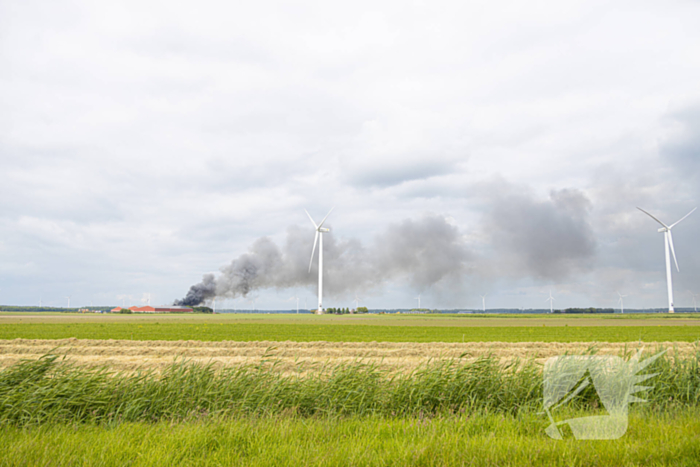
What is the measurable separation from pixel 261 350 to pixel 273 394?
2906 cm

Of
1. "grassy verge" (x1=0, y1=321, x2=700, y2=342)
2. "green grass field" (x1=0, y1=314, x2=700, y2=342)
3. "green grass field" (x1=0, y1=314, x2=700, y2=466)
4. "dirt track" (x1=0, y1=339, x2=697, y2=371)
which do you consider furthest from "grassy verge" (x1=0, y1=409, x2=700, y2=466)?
"grassy verge" (x1=0, y1=321, x2=700, y2=342)

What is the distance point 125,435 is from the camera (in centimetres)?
862

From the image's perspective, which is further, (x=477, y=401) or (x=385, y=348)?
(x=385, y=348)

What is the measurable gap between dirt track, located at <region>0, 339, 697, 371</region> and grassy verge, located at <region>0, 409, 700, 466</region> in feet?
68.8

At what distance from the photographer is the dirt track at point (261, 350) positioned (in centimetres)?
3306

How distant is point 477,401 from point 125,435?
8125 mm

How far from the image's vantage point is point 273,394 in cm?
1149

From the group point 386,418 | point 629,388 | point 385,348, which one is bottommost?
point 385,348

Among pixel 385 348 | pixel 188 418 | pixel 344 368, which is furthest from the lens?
pixel 385 348

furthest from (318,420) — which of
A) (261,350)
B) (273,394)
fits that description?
(261,350)

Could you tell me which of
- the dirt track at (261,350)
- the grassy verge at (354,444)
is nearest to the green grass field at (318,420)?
the grassy verge at (354,444)

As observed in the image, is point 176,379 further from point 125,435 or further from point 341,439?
point 341,439

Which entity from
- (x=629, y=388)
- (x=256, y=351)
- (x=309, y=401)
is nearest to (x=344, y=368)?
(x=309, y=401)

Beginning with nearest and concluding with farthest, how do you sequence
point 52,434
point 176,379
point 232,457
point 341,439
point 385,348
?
point 232,457, point 341,439, point 52,434, point 176,379, point 385,348
